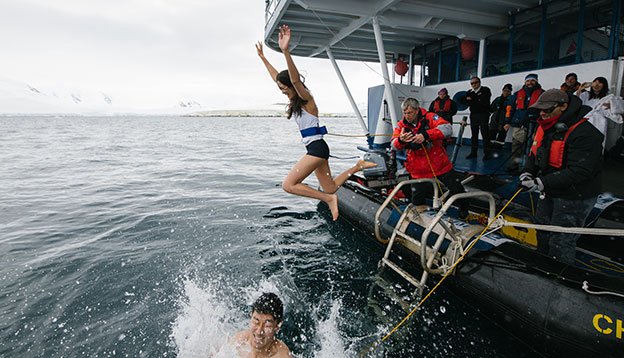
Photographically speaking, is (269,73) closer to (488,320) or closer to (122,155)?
(488,320)

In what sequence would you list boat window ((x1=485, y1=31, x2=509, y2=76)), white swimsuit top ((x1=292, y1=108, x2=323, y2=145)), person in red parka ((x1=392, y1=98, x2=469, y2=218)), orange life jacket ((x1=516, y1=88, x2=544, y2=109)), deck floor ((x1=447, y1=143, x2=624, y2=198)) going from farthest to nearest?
boat window ((x1=485, y1=31, x2=509, y2=76)), orange life jacket ((x1=516, y1=88, x2=544, y2=109)), deck floor ((x1=447, y1=143, x2=624, y2=198)), person in red parka ((x1=392, y1=98, x2=469, y2=218)), white swimsuit top ((x1=292, y1=108, x2=323, y2=145))

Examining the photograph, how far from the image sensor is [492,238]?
421 centimetres

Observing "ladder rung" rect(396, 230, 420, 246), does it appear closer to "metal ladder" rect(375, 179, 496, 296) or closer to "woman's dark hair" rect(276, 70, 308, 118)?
"metal ladder" rect(375, 179, 496, 296)

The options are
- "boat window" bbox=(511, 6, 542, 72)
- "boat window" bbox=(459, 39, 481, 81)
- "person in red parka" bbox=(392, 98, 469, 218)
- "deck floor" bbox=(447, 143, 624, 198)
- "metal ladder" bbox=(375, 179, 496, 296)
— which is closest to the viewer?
"metal ladder" bbox=(375, 179, 496, 296)

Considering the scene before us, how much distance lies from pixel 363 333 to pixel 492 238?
2176 mm

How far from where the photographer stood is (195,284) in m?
5.00

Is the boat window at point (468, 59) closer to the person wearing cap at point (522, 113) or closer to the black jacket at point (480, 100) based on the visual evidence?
the black jacket at point (480, 100)

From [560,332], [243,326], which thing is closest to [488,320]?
[560,332]

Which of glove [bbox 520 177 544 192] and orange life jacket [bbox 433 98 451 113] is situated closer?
glove [bbox 520 177 544 192]

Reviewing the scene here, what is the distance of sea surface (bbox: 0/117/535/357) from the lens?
3.72m

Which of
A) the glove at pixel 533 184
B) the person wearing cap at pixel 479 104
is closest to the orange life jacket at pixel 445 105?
the person wearing cap at pixel 479 104

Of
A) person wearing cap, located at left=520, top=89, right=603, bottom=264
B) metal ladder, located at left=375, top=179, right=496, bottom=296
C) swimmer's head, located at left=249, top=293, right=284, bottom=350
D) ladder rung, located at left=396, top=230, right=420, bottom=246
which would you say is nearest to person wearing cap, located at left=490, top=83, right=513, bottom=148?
person wearing cap, located at left=520, top=89, right=603, bottom=264

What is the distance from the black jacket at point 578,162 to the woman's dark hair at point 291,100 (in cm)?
309

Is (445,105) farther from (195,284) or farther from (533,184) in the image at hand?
(195,284)
